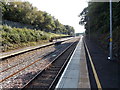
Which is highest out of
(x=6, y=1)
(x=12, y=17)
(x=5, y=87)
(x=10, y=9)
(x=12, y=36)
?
(x=6, y=1)

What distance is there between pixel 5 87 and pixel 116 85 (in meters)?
5.54

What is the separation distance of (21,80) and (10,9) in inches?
1156

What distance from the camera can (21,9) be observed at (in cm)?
3284

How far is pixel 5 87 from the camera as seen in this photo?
21.1 ft

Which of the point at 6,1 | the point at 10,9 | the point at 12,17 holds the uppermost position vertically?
the point at 6,1

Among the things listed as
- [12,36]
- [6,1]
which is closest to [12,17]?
[6,1]

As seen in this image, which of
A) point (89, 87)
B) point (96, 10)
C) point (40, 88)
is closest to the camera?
point (89, 87)

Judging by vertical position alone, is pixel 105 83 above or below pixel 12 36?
below

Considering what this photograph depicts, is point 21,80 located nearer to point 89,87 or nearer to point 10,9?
point 89,87

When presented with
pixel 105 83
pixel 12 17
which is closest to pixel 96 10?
pixel 12 17

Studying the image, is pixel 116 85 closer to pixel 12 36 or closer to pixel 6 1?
pixel 12 36

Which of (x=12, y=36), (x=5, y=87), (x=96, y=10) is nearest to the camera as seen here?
(x=5, y=87)

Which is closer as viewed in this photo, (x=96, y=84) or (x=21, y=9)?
(x=96, y=84)

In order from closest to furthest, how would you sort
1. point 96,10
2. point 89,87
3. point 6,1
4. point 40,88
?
point 89,87, point 40,88, point 96,10, point 6,1
